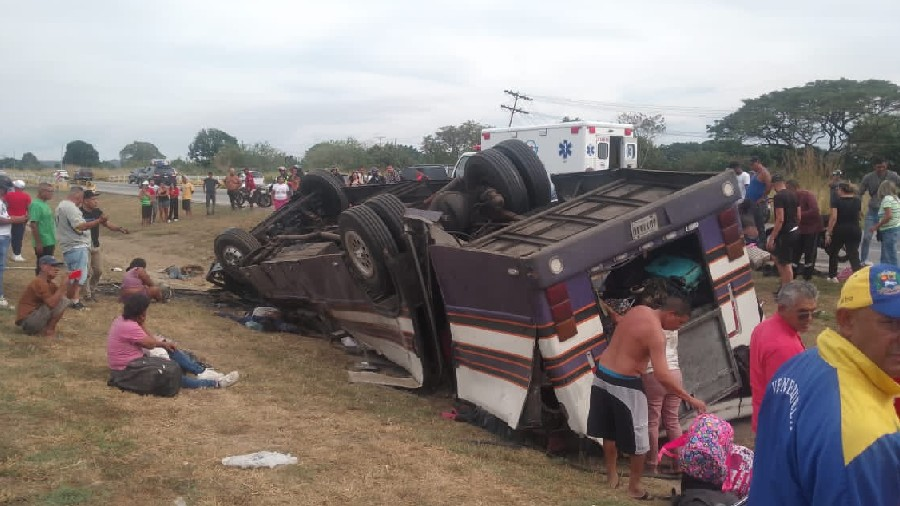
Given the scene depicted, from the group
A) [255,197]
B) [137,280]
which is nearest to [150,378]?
[137,280]

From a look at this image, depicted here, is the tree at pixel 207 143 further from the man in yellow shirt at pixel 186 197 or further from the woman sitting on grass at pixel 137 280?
the woman sitting on grass at pixel 137 280

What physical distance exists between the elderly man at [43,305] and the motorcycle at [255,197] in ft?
55.1

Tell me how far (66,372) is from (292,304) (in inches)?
104

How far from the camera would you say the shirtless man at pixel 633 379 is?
4.27m

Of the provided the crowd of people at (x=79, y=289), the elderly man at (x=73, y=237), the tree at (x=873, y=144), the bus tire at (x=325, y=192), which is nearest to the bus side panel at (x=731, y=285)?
the crowd of people at (x=79, y=289)

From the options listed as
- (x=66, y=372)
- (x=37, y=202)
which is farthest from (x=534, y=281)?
(x=37, y=202)

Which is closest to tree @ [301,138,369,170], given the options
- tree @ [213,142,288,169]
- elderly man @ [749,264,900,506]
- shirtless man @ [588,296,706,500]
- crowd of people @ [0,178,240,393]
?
tree @ [213,142,288,169]

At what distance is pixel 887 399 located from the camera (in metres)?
1.64

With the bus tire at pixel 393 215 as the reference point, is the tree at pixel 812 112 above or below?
above

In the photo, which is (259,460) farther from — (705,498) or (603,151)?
(603,151)

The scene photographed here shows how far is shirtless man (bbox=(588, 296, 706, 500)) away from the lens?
14.0 ft

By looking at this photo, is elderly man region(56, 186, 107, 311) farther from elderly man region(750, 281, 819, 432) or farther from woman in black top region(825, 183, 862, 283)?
woman in black top region(825, 183, 862, 283)

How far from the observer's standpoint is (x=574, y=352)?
473cm

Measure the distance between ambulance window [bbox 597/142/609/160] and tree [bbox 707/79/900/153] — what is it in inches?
957
